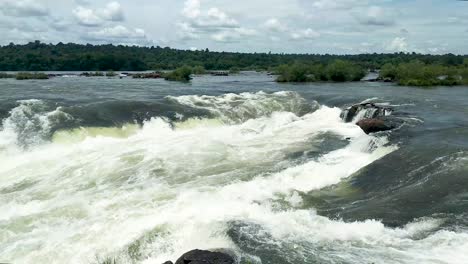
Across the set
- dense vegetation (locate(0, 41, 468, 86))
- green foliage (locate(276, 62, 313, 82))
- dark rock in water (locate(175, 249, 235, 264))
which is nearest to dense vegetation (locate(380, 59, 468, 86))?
dense vegetation (locate(0, 41, 468, 86))

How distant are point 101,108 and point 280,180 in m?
14.6

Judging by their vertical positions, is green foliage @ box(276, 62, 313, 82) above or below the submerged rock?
above

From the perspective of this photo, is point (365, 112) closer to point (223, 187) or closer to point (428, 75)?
point (223, 187)

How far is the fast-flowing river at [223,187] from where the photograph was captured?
34.8ft

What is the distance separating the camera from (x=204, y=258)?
29.0ft

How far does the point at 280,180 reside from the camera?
1595cm

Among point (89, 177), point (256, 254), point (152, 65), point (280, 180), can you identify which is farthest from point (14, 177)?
point (152, 65)

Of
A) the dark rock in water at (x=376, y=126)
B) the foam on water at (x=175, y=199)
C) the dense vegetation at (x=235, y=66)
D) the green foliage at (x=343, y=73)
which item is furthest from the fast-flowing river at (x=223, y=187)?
the green foliage at (x=343, y=73)

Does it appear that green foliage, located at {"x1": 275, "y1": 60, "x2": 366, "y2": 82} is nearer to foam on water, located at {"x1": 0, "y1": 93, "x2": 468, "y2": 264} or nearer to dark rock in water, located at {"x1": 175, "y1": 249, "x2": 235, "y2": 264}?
foam on water, located at {"x1": 0, "y1": 93, "x2": 468, "y2": 264}

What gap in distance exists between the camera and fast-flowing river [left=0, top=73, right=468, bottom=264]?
417 inches

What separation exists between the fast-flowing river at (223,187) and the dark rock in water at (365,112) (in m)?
0.69

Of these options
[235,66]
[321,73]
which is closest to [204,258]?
[321,73]

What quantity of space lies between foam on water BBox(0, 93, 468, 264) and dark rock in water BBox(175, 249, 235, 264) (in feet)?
4.23

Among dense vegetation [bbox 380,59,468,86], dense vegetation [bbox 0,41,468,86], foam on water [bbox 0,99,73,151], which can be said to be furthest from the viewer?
dense vegetation [bbox 0,41,468,86]
